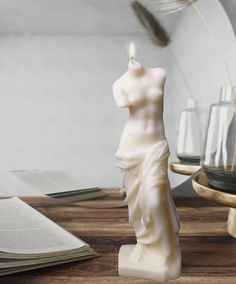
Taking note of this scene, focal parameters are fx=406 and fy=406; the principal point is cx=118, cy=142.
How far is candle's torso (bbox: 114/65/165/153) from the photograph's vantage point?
533 mm

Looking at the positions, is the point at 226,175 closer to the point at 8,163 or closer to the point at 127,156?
the point at 127,156

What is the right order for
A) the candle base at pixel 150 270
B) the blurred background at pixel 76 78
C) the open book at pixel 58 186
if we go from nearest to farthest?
the candle base at pixel 150 270 < the open book at pixel 58 186 < the blurred background at pixel 76 78

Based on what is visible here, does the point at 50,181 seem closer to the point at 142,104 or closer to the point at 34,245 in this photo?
the point at 34,245

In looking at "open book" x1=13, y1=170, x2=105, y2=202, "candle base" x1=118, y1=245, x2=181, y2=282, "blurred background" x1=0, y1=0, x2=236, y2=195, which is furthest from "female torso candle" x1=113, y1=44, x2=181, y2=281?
"blurred background" x1=0, y1=0, x2=236, y2=195

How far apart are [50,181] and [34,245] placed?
0.55 metres

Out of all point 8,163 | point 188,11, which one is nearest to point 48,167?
point 8,163

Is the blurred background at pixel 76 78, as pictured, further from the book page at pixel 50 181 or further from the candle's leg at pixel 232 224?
the candle's leg at pixel 232 224

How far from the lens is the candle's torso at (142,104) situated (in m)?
0.53

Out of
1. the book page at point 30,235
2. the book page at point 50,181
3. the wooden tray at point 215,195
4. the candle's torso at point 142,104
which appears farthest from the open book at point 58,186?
the candle's torso at point 142,104

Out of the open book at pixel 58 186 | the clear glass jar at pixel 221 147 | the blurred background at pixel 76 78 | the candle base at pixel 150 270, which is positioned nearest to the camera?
the candle base at pixel 150 270

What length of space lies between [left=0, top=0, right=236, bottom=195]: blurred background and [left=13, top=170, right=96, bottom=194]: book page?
55mm

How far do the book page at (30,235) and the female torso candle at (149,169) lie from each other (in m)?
0.12

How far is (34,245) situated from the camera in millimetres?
597

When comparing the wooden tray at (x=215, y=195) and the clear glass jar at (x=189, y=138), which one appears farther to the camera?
the clear glass jar at (x=189, y=138)
